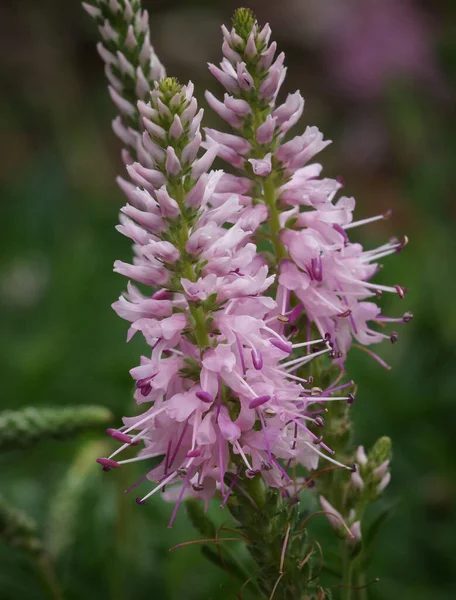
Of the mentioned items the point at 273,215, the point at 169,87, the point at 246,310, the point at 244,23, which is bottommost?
the point at 246,310

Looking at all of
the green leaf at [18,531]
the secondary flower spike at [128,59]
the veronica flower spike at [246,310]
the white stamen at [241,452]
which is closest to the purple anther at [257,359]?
the veronica flower spike at [246,310]

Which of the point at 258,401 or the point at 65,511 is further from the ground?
the point at 258,401

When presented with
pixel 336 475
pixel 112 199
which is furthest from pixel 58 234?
pixel 336 475

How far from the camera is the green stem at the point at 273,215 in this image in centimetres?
125

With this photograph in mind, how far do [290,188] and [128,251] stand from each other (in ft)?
9.38

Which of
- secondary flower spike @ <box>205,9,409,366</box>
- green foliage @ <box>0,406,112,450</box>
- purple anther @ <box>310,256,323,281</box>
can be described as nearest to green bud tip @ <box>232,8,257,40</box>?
secondary flower spike @ <box>205,9,409,366</box>

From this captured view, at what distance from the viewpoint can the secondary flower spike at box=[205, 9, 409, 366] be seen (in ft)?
3.93

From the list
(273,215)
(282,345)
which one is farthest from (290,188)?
A: (282,345)

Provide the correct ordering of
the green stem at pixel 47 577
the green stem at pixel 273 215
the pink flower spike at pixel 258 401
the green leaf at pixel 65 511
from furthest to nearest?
1. the green leaf at pixel 65 511
2. the green stem at pixel 47 577
3. the green stem at pixel 273 215
4. the pink flower spike at pixel 258 401

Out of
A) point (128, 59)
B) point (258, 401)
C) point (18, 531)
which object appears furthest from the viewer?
point (18, 531)

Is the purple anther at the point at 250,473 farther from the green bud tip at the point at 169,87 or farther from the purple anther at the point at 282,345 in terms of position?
the green bud tip at the point at 169,87

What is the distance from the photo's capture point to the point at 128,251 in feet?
13.3

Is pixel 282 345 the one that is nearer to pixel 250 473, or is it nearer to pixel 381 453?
pixel 250 473

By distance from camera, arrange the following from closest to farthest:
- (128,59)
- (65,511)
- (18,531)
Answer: (128,59), (18,531), (65,511)
